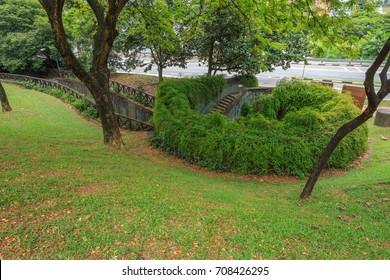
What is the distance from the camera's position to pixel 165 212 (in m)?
4.07

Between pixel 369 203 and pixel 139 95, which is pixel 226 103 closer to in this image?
pixel 139 95

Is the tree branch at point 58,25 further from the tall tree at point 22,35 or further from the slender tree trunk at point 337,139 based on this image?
the tall tree at point 22,35

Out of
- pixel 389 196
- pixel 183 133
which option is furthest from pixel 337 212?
pixel 183 133

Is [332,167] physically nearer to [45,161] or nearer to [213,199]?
[213,199]

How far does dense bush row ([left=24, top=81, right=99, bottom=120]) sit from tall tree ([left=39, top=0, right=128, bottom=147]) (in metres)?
5.66

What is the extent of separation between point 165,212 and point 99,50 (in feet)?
18.2

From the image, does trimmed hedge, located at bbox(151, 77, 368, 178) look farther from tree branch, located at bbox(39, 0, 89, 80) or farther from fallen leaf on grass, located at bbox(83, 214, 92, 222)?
fallen leaf on grass, located at bbox(83, 214, 92, 222)

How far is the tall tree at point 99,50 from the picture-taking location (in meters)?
6.07

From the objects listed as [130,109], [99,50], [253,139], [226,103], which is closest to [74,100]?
[130,109]

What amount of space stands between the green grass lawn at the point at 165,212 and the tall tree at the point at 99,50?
1.19 m

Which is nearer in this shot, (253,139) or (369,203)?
(369,203)

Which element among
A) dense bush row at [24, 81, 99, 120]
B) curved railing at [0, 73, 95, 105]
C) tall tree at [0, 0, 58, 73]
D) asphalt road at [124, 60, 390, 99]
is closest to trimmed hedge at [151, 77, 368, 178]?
dense bush row at [24, 81, 99, 120]

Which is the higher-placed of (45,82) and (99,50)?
(99,50)

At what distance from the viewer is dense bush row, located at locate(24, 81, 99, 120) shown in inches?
532
